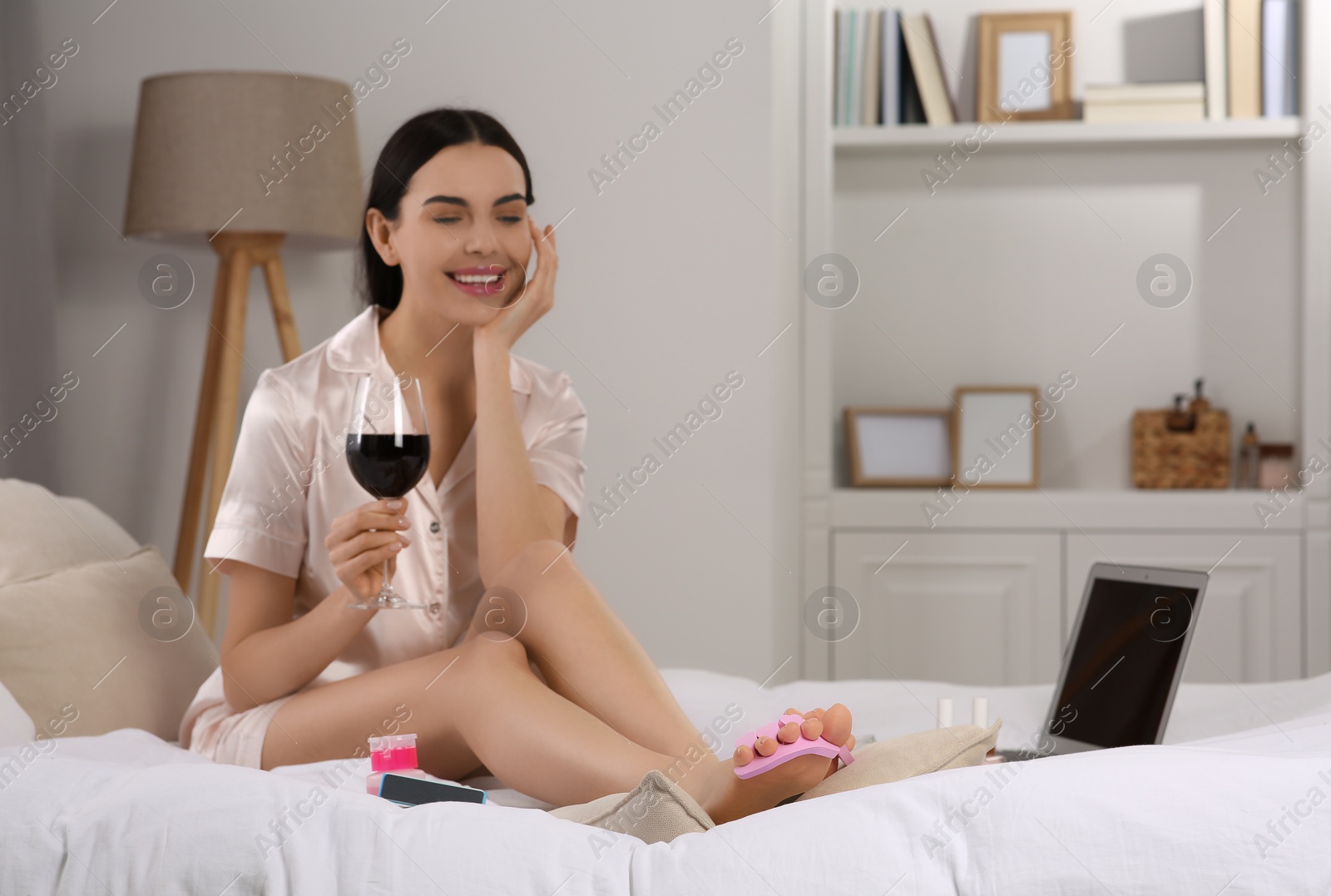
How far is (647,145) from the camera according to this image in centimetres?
238

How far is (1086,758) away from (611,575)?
5.49 feet

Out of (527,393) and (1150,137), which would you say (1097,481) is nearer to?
(1150,137)

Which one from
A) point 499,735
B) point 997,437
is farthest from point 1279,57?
point 499,735

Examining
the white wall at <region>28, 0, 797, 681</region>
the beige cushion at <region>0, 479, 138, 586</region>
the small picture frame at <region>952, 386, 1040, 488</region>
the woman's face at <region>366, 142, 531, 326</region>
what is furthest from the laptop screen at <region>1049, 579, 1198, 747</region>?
the small picture frame at <region>952, 386, 1040, 488</region>

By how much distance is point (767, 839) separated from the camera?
0.76m

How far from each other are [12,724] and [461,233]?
75 cm

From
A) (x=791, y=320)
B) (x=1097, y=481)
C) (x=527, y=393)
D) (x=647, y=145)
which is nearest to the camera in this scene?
(x=527, y=393)

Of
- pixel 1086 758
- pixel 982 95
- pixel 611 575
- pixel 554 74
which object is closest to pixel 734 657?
pixel 611 575

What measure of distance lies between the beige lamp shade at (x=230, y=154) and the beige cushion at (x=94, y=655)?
2.72ft

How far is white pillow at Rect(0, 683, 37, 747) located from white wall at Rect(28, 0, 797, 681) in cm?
132

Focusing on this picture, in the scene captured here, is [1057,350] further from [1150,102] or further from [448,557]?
[448,557]

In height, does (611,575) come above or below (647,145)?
below

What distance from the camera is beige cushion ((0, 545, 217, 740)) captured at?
4.18ft

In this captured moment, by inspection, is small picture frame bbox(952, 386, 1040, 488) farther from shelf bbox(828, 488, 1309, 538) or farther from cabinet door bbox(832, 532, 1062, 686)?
cabinet door bbox(832, 532, 1062, 686)
